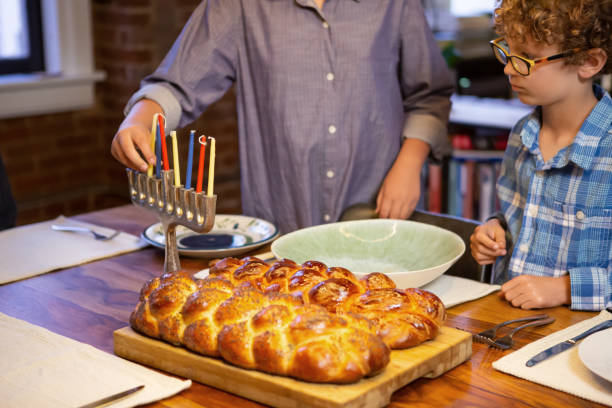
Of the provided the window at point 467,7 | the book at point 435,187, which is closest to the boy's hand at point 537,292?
the book at point 435,187

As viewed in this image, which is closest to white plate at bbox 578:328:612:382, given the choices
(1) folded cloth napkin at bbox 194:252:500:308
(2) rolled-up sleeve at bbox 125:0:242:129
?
(1) folded cloth napkin at bbox 194:252:500:308

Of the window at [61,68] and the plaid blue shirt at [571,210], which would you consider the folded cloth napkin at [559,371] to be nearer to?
the plaid blue shirt at [571,210]

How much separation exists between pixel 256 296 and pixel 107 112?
10.2 ft

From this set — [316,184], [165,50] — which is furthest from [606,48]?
[165,50]

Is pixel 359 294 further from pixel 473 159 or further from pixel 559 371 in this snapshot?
pixel 473 159

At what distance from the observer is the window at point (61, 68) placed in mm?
3562

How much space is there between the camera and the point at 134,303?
1345 millimetres

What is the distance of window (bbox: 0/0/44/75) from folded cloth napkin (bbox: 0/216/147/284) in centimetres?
210

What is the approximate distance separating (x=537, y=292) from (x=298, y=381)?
0.55 m

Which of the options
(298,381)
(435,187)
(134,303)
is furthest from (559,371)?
(435,187)

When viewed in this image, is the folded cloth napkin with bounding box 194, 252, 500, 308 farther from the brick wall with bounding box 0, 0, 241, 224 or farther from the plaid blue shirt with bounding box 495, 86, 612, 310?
the brick wall with bounding box 0, 0, 241, 224

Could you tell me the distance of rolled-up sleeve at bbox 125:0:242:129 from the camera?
72.6 inches

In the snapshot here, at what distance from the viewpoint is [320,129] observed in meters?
1.92

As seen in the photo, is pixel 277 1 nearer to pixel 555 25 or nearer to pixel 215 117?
pixel 555 25
